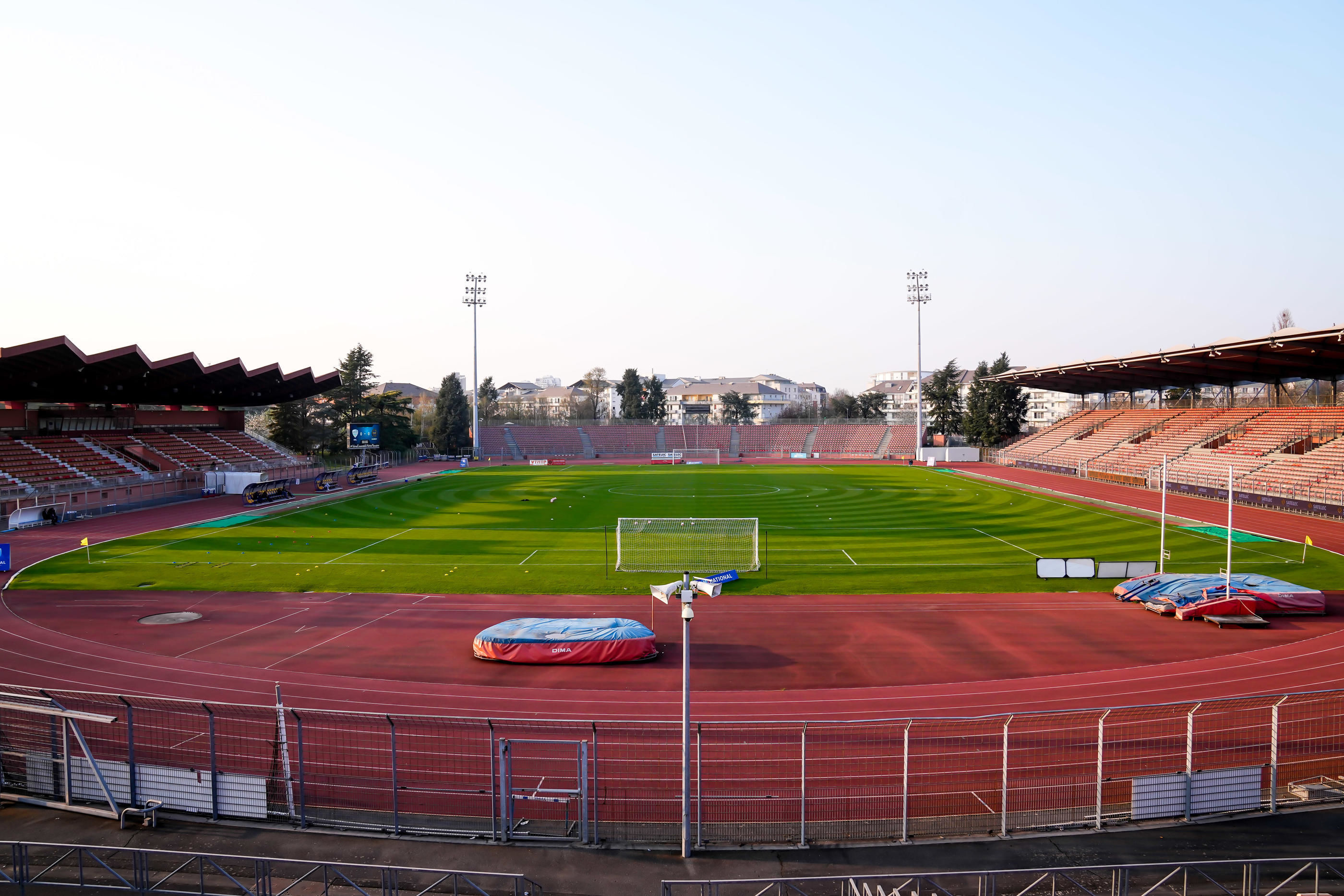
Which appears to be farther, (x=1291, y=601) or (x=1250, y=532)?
(x=1250, y=532)

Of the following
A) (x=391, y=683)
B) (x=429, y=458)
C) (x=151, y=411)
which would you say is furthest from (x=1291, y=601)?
(x=429, y=458)

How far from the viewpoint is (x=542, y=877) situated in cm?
924

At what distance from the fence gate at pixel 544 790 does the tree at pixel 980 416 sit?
263 ft

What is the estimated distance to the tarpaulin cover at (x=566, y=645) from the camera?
17297 millimetres

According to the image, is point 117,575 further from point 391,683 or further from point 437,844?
point 437,844

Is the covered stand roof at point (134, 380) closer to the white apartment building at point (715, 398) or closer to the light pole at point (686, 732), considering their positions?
the light pole at point (686, 732)

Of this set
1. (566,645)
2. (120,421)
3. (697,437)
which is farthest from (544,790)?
(697,437)

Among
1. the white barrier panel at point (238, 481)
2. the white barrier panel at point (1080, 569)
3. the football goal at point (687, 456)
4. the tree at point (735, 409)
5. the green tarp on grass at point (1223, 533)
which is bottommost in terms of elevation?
the football goal at point (687, 456)

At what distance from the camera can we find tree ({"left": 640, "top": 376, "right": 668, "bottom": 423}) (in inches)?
4611

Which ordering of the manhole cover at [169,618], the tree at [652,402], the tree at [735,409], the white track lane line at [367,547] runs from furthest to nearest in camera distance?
the tree at [735,409], the tree at [652,402], the white track lane line at [367,547], the manhole cover at [169,618]

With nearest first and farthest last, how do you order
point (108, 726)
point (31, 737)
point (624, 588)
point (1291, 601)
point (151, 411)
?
1. point (31, 737)
2. point (108, 726)
3. point (1291, 601)
4. point (624, 588)
5. point (151, 411)

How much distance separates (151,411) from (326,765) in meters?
56.6

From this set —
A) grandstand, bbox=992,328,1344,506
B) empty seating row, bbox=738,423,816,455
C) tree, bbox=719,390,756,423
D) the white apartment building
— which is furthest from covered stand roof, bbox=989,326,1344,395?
the white apartment building

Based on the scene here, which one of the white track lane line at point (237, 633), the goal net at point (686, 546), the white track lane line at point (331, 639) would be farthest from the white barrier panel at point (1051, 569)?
the white track lane line at point (237, 633)
